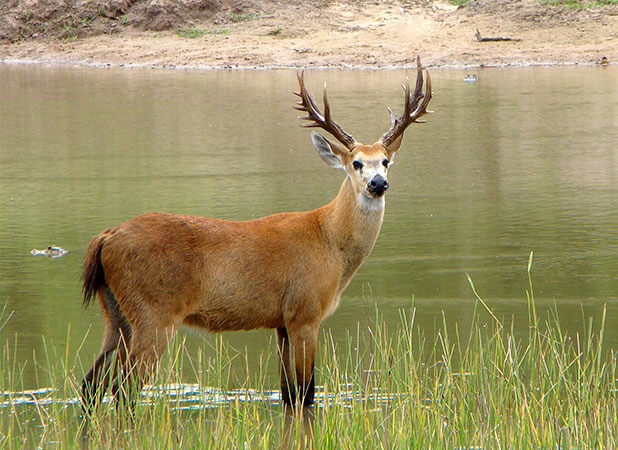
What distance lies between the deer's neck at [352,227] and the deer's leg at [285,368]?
0.52 metres

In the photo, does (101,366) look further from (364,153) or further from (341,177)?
(341,177)

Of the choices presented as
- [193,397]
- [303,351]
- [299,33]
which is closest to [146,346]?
[193,397]

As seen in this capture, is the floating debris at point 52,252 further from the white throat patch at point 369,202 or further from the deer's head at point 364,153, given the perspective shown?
the white throat patch at point 369,202

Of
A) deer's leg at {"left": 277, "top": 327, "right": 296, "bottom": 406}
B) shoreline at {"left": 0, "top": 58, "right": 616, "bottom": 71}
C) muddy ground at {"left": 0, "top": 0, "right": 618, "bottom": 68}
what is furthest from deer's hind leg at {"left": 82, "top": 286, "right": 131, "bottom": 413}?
muddy ground at {"left": 0, "top": 0, "right": 618, "bottom": 68}

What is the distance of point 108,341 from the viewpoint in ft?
20.2

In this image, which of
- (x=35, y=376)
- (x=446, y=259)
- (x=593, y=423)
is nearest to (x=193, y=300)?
(x=35, y=376)

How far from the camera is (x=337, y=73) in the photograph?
86.9ft

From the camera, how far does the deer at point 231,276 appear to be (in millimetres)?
6012

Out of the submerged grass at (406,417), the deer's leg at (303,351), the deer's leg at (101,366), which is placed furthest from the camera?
the deer's leg at (303,351)

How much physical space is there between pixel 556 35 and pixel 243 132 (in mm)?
14489

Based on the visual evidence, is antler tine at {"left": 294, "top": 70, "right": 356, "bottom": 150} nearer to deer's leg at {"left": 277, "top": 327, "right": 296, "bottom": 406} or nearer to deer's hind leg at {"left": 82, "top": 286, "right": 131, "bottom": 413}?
deer's leg at {"left": 277, "top": 327, "right": 296, "bottom": 406}

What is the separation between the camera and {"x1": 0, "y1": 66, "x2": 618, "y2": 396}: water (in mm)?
8156

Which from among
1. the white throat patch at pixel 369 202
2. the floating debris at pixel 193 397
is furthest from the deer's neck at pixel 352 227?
the floating debris at pixel 193 397

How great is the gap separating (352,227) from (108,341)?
1.66 meters
